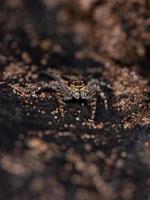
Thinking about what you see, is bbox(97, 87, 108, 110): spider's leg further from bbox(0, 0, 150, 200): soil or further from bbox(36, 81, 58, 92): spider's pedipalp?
bbox(36, 81, 58, 92): spider's pedipalp

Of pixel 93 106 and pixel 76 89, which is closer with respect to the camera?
pixel 93 106

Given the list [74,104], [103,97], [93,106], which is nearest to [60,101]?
[74,104]

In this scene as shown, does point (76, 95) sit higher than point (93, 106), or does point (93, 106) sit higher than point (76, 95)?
point (76, 95)

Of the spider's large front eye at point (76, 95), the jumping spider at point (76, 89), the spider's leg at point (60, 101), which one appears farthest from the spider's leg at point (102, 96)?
the spider's leg at point (60, 101)

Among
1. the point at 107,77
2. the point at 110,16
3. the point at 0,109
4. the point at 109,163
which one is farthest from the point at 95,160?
the point at 110,16

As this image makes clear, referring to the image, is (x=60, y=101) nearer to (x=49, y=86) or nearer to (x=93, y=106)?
(x=49, y=86)
